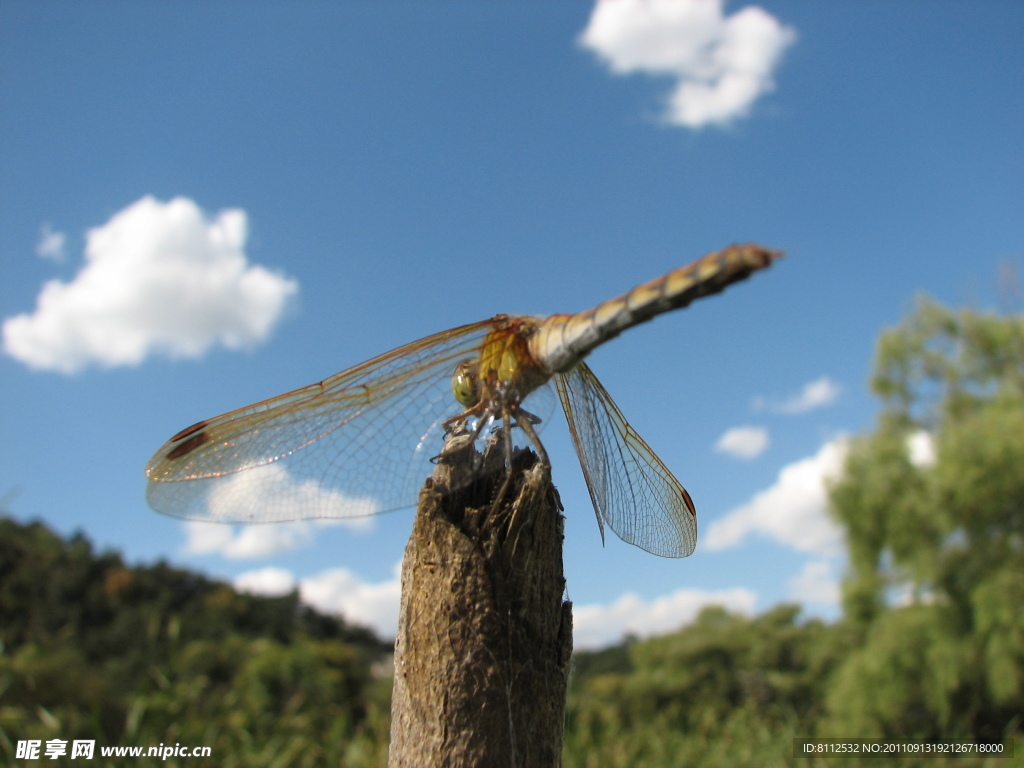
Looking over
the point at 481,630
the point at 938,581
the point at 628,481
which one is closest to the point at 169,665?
the point at 628,481

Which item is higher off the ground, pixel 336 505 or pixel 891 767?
pixel 336 505

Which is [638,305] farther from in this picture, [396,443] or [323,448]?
[323,448]

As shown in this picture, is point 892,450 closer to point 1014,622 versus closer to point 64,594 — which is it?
point 1014,622

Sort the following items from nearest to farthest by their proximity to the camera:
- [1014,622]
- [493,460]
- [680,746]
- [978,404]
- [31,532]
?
[493,460] < [680,746] < [1014,622] < [978,404] < [31,532]

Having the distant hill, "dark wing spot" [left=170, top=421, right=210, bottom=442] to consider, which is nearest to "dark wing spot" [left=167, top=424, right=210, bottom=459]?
"dark wing spot" [left=170, top=421, right=210, bottom=442]

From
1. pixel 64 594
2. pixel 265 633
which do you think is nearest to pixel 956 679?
pixel 265 633

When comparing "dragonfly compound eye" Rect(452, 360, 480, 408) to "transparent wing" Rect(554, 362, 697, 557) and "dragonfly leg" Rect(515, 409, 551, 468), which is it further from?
"transparent wing" Rect(554, 362, 697, 557)

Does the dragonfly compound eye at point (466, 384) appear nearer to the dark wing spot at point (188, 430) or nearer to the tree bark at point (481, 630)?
the tree bark at point (481, 630)
